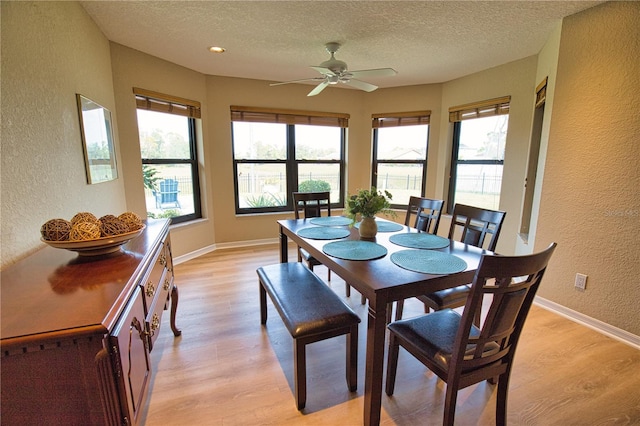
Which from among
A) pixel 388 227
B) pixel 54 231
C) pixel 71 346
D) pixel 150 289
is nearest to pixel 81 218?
pixel 54 231

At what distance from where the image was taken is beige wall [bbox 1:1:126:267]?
134 cm

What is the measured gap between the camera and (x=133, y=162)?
10.3 feet

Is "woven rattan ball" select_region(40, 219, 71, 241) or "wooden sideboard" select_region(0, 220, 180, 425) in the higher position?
"woven rattan ball" select_region(40, 219, 71, 241)

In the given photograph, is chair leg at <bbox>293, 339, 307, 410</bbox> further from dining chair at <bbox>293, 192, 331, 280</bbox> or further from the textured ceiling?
the textured ceiling

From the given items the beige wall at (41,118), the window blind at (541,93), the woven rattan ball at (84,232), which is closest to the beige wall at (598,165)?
the window blind at (541,93)

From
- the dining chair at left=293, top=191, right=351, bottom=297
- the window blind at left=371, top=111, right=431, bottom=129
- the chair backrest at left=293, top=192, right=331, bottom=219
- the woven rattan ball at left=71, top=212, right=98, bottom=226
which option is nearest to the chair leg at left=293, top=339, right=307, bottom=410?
the woven rattan ball at left=71, top=212, right=98, bottom=226

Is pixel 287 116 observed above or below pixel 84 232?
above

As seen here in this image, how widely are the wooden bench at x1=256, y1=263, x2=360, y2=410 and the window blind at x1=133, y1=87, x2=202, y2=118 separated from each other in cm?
260

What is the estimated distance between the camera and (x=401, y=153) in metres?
4.70

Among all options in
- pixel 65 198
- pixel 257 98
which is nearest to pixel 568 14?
pixel 257 98

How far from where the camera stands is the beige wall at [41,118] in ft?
4.38

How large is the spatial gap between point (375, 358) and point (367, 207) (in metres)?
0.99

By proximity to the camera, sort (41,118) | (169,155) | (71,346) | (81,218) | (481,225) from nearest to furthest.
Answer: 1. (71,346)
2. (81,218)
3. (41,118)
4. (481,225)
5. (169,155)

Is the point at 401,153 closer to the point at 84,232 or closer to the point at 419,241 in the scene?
the point at 419,241
